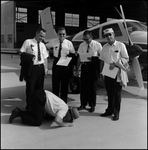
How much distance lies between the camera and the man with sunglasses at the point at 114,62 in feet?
13.8

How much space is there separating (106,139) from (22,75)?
7.35 feet

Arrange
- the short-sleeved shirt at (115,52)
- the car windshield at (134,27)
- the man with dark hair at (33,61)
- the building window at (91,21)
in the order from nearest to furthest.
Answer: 1. the short-sleeved shirt at (115,52)
2. the man with dark hair at (33,61)
3. the car windshield at (134,27)
4. the building window at (91,21)

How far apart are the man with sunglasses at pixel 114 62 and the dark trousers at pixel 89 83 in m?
0.40

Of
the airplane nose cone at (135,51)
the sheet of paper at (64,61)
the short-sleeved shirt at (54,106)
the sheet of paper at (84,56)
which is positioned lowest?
the short-sleeved shirt at (54,106)

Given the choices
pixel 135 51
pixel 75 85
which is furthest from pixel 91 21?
pixel 135 51

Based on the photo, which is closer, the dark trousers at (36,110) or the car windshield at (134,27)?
the dark trousers at (36,110)

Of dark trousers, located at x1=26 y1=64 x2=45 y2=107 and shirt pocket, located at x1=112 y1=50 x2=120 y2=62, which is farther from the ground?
shirt pocket, located at x1=112 y1=50 x2=120 y2=62

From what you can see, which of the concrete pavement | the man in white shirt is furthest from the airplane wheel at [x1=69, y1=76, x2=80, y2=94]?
the man in white shirt

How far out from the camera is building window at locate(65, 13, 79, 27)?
4400 cm

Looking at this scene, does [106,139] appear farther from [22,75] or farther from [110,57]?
[22,75]

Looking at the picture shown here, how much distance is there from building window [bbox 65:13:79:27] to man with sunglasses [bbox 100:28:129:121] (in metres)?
40.8

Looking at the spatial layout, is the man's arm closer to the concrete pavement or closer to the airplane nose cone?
the concrete pavement

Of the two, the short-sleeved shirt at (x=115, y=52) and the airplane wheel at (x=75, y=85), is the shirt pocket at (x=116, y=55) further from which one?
the airplane wheel at (x=75, y=85)

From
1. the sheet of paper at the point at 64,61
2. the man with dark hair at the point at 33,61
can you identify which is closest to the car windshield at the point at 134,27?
the sheet of paper at the point at 64,61
